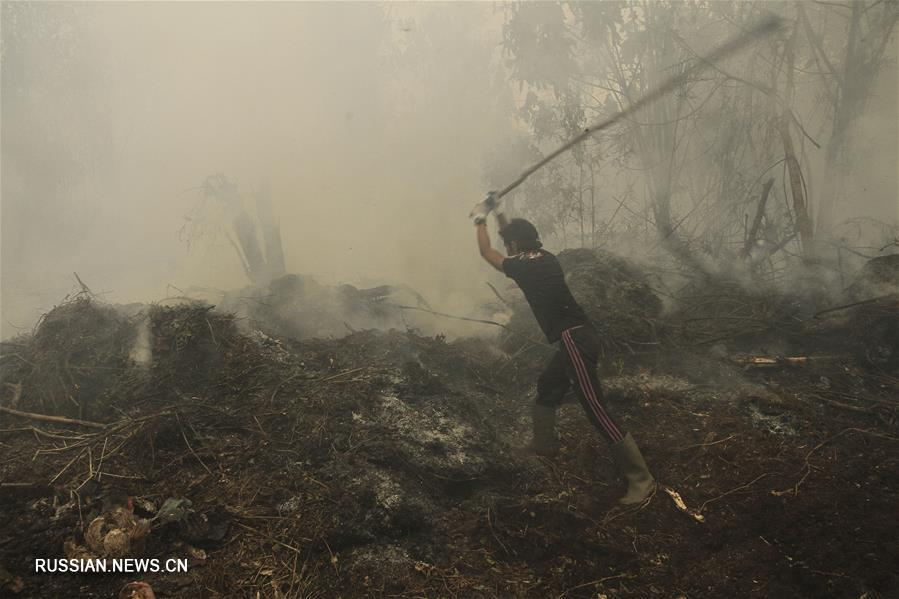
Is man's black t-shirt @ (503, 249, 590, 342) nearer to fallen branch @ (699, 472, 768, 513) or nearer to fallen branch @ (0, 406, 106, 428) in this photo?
fallen branch @ (699, 472, 768, 513)

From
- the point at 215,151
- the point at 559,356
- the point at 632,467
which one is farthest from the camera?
the point at 215,151

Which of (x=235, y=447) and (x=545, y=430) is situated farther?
(x=545, y=430)

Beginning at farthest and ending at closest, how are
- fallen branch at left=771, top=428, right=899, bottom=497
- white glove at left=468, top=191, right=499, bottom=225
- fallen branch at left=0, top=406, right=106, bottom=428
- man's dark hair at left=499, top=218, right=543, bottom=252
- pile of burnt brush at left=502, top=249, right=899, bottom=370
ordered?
pile of burnt brush at left=502, top=249, right=899, bottom=370, white glove at left=468, top=191, right=499, bottom=225, man's dark hair at left=499, top=218, right=543, bottom=252, fallen branch at left=0, top=406, right=106, bottom=428, fallen branch at left=771, top=428, right=899, bottom=497

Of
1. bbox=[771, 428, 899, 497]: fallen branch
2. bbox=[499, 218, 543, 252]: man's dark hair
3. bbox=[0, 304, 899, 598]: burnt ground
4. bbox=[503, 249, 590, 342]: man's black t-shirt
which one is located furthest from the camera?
bbox=[499, 218, 543, 252]: man's dark hair

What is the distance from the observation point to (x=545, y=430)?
397cm

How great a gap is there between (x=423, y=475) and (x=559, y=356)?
1.30 m

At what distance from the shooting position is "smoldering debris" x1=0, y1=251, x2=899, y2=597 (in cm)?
276

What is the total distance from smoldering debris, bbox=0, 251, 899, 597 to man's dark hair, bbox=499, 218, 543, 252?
1433mm

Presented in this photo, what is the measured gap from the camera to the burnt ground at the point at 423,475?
2717 millimetres

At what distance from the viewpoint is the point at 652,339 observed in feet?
17.5

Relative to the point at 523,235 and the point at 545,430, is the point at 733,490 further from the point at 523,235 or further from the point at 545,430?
the point at 523,235

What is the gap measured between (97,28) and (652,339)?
13.9 meters

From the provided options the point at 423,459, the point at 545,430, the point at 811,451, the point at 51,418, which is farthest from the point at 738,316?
the point at 51,418

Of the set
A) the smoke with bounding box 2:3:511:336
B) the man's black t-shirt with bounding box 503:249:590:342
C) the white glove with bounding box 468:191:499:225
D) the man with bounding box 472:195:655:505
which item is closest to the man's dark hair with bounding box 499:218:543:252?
the man with bounding box 472:195:655:505
